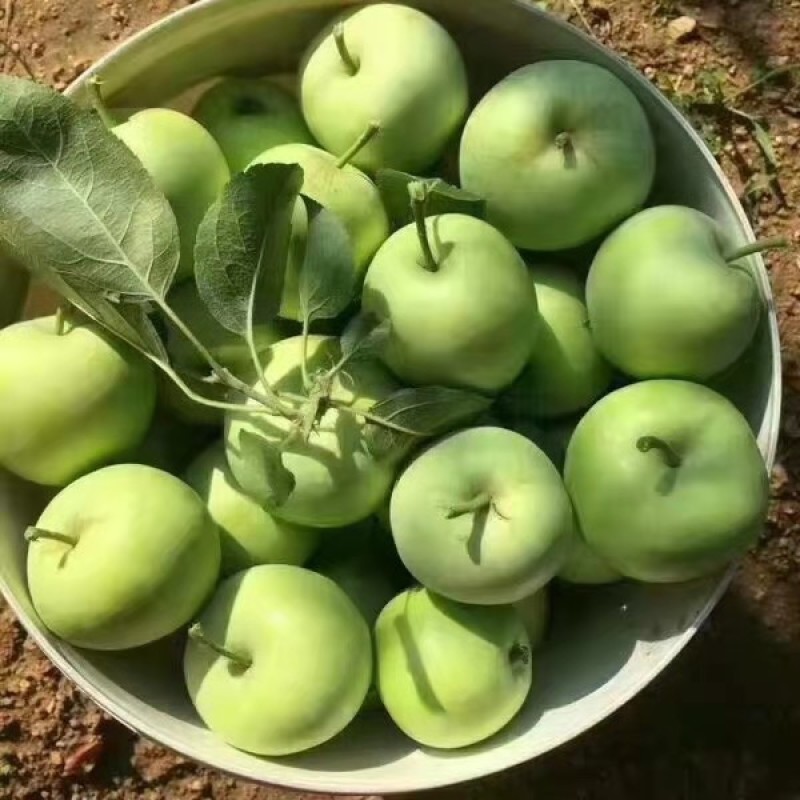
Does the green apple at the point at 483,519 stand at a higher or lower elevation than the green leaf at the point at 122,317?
lower

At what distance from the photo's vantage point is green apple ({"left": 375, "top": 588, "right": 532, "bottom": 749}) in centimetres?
74

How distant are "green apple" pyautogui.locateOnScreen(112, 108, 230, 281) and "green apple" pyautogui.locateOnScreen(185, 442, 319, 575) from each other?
146 mm

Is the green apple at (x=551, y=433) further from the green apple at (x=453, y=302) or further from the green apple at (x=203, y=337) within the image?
the green apple at (x=203, y=337)

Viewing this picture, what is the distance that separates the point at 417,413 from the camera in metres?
0.72

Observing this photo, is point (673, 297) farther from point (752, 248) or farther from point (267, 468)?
point (267, 468)

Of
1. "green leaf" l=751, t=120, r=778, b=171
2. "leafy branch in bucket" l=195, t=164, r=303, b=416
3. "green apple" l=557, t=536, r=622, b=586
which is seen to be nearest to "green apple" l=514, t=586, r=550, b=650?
"green apple" l=557, t=536, r=622, b=586

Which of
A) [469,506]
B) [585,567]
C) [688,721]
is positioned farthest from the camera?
[688,721]

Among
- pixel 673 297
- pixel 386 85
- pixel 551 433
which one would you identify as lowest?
pixel 551 433

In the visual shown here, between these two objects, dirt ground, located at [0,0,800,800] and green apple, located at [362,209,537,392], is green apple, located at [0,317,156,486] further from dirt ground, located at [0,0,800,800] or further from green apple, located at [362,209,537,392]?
dirt ground, located at [0,0,800,800]

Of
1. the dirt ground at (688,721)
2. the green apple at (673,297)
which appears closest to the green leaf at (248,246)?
the green apple at (673,297)

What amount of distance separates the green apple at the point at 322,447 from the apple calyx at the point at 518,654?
0.42 ft

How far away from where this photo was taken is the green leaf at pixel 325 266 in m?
A: 0.73

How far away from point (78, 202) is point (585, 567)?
404 millimetres

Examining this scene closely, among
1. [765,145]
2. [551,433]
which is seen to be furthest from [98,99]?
[765,145]
